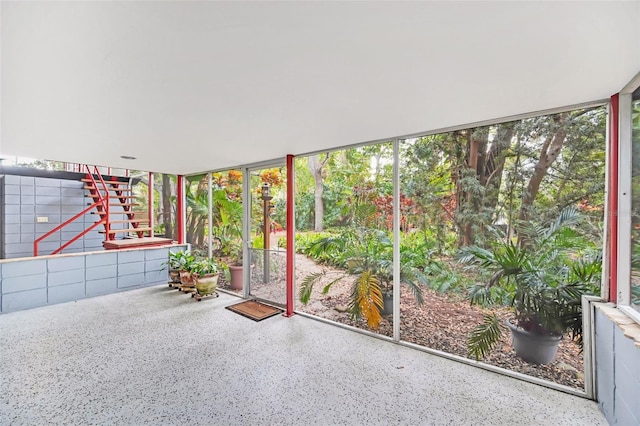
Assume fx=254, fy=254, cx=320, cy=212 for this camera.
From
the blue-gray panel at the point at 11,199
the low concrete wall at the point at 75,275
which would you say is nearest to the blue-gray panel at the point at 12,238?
the blue-gray panel at the point at 11,199

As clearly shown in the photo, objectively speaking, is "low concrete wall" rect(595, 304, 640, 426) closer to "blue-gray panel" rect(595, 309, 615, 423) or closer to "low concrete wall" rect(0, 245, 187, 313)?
"blue-gray panel" rect(595, 309, 615, 423)

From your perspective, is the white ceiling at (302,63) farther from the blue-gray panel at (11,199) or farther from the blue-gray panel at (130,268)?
the blue-gray panel at (11,199)

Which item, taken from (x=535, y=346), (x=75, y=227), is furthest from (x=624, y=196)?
(x=75, y=227)

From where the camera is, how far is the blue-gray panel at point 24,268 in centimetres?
339

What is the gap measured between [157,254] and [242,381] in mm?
3706

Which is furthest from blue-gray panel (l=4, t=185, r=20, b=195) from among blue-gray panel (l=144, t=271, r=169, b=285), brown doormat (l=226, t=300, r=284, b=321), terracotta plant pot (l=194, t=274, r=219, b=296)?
brown doormat (l=226, t=300, r=284, b=321)

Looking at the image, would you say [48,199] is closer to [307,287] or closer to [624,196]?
[307,287]

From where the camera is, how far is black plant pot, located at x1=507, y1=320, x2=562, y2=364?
2113 millimetres

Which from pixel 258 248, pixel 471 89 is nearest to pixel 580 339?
pixel 471 89

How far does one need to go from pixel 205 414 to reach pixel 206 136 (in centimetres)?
237

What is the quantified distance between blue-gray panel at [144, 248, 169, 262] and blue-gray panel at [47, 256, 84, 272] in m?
0.88

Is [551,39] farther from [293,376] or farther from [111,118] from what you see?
[111,118]

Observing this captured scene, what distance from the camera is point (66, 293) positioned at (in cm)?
381

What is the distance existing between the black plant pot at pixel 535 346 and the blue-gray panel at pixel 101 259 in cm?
559
